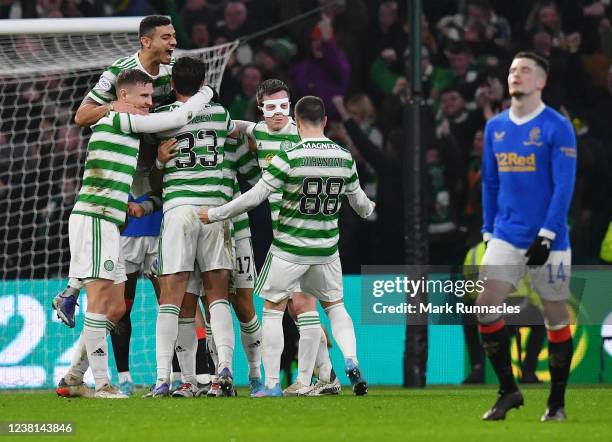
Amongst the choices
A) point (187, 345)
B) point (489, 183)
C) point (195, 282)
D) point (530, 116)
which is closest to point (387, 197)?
point (195, 282)

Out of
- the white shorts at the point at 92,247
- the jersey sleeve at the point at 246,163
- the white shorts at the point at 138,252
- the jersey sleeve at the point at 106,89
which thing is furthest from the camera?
the white shorts at the point at 138,252

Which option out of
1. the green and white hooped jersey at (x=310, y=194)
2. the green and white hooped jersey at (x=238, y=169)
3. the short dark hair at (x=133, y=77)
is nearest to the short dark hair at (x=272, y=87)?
the green and white hooped jersey at (x=238, y=169)

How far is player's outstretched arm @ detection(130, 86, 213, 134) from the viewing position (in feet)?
27.5

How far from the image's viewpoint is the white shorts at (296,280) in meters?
8.44

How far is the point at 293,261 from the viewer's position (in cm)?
845

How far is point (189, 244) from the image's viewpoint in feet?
28.2

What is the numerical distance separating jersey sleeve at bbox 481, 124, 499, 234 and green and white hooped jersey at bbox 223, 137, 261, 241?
2233mm

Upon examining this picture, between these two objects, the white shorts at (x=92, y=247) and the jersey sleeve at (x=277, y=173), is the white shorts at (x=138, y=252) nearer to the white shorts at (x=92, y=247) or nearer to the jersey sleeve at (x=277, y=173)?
the white shorts at (x=92, y=247)

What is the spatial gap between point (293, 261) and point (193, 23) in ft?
20.3

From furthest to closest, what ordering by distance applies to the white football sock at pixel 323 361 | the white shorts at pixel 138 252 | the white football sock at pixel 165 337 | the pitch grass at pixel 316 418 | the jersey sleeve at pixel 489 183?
1. the white shorts at pixel 138 252
2. the white football sock at pixel 323 361
3. the white football sock at pixel 165 337
4. the jersey sleeve at pixel 489 183
5. the pitch grass at pixel 316 418

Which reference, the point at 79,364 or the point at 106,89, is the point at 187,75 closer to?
the point at 106,89

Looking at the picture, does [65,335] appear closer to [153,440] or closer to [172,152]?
[172,152]

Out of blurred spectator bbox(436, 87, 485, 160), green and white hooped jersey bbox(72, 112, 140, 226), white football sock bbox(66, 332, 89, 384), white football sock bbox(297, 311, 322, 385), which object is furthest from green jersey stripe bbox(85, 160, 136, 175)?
blurred spectator bbox(436, 87, 485, 160)

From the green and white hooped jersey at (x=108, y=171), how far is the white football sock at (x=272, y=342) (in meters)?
1.09
